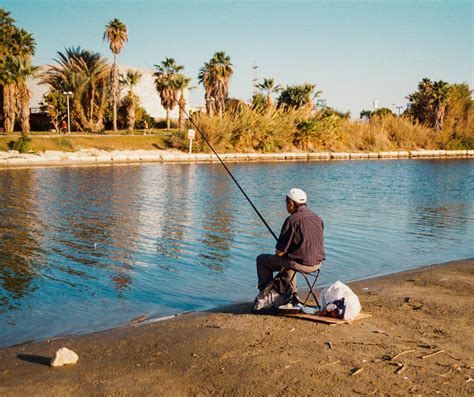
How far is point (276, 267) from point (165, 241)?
619 cm

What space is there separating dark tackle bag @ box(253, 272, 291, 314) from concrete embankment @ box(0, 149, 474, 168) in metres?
29.6

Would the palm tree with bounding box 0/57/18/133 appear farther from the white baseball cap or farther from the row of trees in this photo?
the white baseball cap

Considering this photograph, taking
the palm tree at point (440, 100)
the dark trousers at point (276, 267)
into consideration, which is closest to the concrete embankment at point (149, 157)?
the palm tree at point (440, 100)

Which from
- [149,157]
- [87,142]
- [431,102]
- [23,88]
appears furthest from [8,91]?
[431,102]

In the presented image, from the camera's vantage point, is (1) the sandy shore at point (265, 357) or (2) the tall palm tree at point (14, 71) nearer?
(1) the sandy shore at point (265, 357)

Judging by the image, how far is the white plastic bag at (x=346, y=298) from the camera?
235 inches

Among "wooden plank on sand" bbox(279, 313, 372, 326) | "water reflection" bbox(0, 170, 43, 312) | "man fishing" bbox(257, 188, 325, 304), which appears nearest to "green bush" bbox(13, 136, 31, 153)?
"water reflection" bbox(0, 170, 43, 312)

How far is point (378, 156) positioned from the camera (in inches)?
2110

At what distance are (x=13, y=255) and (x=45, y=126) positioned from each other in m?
43.4

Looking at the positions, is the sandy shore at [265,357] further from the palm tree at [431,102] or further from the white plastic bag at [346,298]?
the palm tree at [431,102]

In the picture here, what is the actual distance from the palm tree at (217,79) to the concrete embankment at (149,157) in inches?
444

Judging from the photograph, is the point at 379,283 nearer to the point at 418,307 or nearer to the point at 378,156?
the point at 418,307

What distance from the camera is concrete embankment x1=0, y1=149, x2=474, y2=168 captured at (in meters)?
35.4

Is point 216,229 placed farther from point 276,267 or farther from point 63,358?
point 63,358
